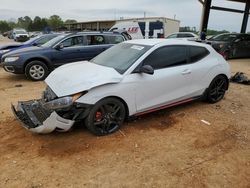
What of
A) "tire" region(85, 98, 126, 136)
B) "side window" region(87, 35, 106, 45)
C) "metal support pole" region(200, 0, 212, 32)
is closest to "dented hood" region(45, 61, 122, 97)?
"tire" region(85, 98, 126, 136)

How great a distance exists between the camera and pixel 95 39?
9133 millimetres

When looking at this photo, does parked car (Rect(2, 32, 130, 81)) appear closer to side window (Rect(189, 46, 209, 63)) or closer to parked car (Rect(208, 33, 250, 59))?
side window (Rect(189, 46, 209, 63))

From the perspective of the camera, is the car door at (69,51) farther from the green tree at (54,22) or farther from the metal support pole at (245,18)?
the green tree at (54,22)

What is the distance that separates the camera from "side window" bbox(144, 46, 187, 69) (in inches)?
179

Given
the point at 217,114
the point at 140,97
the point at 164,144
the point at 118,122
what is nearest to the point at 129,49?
the point at 140,97

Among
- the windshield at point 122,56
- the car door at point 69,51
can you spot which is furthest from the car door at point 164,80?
the car door at point 69,51

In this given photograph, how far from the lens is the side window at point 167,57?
455 centimetres

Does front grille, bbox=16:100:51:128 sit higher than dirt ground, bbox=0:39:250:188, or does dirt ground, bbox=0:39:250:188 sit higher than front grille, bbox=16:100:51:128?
front grille, bbox=16:100:51:128

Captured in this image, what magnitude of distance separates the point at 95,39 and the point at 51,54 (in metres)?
1.73

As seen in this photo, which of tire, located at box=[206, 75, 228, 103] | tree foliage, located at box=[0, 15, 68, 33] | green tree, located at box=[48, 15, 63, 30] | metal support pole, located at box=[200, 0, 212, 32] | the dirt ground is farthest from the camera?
green tree, located at box=[48, 15, 63, 30]

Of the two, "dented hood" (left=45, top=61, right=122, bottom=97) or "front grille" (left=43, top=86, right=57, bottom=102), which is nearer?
"dented hood" (left=45, top=61, right=122, bottom=97)

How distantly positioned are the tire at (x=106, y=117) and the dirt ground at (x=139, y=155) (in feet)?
0.44

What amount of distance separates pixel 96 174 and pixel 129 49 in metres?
2.52

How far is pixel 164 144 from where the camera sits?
13.0ft
